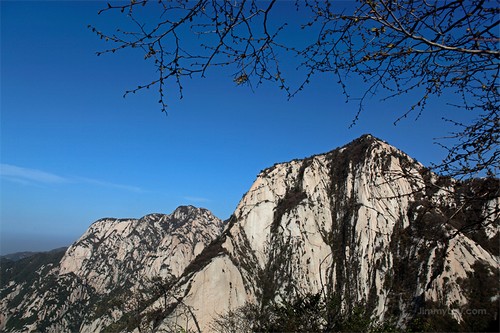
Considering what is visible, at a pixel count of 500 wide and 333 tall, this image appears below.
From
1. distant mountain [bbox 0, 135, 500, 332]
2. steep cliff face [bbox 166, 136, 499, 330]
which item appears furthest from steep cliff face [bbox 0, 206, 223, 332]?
steep cliff face [bbox 166, 136, 499, 330]

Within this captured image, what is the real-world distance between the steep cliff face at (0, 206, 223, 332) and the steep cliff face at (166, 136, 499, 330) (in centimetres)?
5266

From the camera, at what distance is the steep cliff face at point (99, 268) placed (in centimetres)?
12534

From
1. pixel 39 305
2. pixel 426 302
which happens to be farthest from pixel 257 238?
pixel 39 305

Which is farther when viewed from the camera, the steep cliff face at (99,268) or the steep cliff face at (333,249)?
the steep cliff face at (99,268)

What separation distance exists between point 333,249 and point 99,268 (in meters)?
125

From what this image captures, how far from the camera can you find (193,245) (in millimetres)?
135750

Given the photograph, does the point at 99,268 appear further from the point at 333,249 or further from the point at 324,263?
the point at 333,249

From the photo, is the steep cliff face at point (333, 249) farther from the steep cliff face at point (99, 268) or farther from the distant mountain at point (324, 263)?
the steep cliff face at point (99, 268)

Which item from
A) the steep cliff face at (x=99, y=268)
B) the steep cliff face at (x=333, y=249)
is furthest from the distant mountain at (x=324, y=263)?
the steep cliff face at (x=99, y=268)

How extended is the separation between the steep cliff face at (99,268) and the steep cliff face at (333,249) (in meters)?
52.7

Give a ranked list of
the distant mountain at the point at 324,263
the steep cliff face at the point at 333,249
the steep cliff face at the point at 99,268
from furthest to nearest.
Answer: the steep cliff face at the point at 99,268 → the steep cliff face at the point at 333,249 → the distant mountain at the point at 324,263

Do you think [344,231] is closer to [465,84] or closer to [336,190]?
[336,190]

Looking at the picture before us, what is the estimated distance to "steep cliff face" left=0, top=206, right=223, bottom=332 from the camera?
125 meters

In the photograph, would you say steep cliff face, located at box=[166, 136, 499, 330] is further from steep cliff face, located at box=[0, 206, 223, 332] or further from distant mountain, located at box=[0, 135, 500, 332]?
steep cliff face, located at box=[0, 206, 223, 332]
